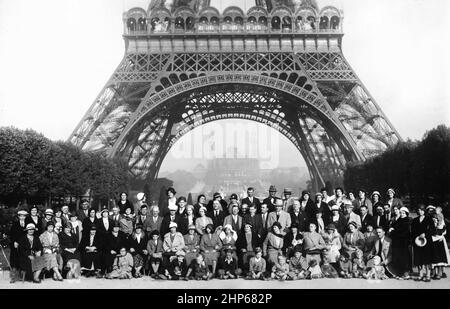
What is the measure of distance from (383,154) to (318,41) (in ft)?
27.8

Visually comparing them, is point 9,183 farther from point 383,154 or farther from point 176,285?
point 383,154

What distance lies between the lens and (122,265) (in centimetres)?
1162

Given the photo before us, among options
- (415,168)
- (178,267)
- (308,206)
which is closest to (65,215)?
(178,267)

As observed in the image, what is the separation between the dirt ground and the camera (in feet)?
A: 33.9

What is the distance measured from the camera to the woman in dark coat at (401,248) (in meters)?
11.4

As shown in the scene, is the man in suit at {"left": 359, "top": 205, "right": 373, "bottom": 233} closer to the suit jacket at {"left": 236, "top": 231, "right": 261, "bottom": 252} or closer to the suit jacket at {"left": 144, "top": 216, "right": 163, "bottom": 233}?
the suit jacket at {"left": 236, "top": 231, "right": 261, "bottom": 252}

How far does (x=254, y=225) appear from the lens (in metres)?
12.0

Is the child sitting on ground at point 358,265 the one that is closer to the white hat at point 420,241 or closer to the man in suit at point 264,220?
the white hat at point 420,241

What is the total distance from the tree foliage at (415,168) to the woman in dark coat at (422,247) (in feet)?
37.7

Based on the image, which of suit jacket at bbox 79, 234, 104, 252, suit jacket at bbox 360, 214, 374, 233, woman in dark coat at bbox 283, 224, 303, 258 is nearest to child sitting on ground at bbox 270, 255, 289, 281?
woman in dark coat at bbox 283, 224, 303, 258

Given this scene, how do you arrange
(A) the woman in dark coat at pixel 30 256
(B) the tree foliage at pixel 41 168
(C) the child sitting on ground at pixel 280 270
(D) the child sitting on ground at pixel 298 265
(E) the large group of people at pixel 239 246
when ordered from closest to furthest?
(A) the woman in dark coat at pixel 30 256 < (C) the child sitting on ground at pixel 280 270 < (E) the large group of people at pixel 239 246 < (D) the child sitting on ground at pixel 298 265 < (B) the tree foliage at pixel 41 168

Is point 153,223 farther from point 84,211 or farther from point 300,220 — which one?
point 300,220

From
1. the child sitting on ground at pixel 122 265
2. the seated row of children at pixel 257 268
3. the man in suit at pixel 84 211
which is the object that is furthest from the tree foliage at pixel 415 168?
the man in suit at pixel 84 211

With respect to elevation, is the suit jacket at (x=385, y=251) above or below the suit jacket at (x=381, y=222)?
below
